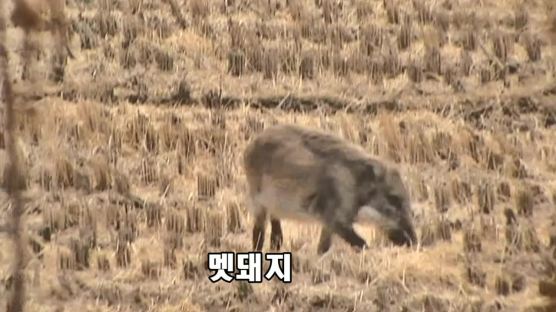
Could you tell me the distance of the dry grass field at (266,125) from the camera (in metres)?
2.44

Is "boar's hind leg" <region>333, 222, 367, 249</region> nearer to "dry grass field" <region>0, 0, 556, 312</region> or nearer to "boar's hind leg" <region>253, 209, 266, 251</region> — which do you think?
"dry grass field" <region>0, 0, 556, 312</region>

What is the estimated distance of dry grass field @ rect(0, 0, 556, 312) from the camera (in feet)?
8.02

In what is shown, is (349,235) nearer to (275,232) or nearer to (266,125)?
(275,232)

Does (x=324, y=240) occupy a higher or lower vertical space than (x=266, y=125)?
lower

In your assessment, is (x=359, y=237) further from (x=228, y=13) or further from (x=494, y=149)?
(x=228, y=13)

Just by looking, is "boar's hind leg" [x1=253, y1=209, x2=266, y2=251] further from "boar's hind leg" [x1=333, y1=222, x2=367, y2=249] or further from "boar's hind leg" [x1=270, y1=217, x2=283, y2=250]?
"boar's hind leg" [x1=333, y1=222, x2=367, y2=249]

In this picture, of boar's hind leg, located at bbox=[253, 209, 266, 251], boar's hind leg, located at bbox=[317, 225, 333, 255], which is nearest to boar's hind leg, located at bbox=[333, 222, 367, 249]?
boar's hind leg, located at bbox=[317, 225, 333, 255]

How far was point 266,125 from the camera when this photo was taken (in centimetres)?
253

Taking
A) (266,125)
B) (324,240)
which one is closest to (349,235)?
(324,240)

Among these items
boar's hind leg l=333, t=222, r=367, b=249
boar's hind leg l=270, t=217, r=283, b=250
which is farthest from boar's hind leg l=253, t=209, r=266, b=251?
boar's hind leg l=333, t=222, r=367, b=249

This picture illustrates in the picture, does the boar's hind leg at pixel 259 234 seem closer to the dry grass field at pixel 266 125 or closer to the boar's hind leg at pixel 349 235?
the dry grass field at pixel 266 125

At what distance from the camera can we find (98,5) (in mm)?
2584

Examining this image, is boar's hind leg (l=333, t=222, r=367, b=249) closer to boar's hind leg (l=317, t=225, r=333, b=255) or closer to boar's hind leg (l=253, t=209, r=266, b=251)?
boar's hind leg (l=317, t=225, r=333, b=255)

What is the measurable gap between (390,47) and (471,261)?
1.49ft
